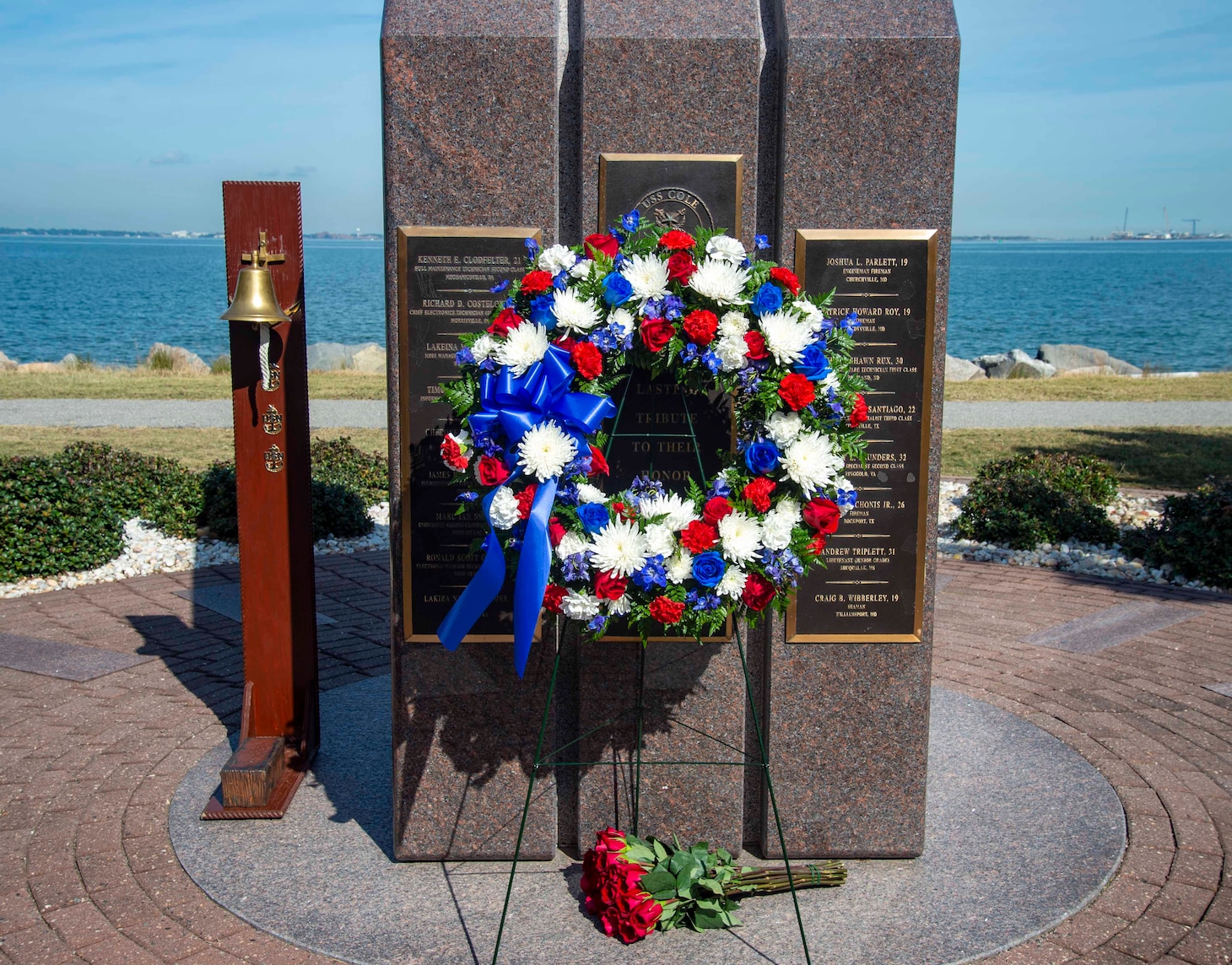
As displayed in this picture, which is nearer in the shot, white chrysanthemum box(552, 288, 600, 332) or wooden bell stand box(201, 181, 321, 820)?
white chrysanthemum box(552, 288, 600, 332)

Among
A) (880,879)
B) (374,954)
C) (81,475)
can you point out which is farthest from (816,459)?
(81,475)

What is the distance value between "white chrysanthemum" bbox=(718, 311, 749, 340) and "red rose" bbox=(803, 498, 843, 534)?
0.61 meters

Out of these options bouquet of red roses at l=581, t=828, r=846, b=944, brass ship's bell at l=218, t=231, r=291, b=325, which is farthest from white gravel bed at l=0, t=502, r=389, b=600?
bouquet of red roses at l=581, t=828, r=846, b=944

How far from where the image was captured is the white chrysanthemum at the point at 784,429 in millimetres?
3477

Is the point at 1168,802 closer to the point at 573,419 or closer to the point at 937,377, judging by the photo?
the point at 937,377

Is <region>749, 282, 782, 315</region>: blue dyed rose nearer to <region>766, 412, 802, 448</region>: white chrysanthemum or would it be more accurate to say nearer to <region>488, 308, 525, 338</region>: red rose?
<region>766, 412, 802, 448</region>: white chrysanthemum

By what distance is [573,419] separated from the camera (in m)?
3.35

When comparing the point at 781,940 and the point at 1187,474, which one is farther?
the point at 1187,474

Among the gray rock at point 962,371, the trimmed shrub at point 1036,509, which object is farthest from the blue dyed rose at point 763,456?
the gray rock at point 962,371

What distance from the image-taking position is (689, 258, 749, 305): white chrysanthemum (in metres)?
3.41

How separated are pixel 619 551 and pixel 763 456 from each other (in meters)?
0.59

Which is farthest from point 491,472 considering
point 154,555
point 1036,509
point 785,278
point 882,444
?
point 1036,509

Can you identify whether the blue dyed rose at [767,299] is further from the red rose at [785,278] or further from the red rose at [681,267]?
the red rose at [681,267]

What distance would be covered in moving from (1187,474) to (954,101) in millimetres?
9617
